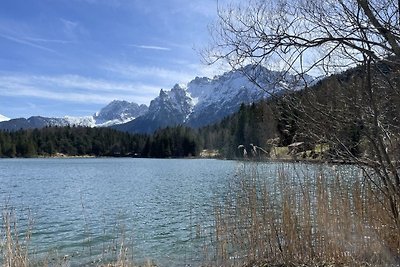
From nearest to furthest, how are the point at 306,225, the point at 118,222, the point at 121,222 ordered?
the point at 306,225, the point at 121,222, the point at 118,222

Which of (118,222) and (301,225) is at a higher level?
(301,225)

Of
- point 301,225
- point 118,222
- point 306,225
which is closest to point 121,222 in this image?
point 118,222

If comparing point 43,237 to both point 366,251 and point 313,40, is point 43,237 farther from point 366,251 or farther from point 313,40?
point 313,40

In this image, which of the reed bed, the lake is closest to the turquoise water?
the lake

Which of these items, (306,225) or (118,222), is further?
(118,222)

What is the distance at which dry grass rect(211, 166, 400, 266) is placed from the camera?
6.75 metres

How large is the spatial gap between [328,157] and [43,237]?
10.7 meters

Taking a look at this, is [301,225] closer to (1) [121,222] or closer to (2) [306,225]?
(2) [306,225]

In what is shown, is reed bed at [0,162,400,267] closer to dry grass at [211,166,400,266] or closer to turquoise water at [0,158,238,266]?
dry grass at [211,166,400,266]

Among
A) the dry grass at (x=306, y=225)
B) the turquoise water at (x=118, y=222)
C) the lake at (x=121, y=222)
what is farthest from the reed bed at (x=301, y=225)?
the turquoise water at (x=118, y=222)

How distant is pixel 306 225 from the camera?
766 cm

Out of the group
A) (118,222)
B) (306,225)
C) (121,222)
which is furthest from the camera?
(118,222)

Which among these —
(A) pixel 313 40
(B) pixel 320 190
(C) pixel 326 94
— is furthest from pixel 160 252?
(A) pixel 313 40

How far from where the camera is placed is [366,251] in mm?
6840
